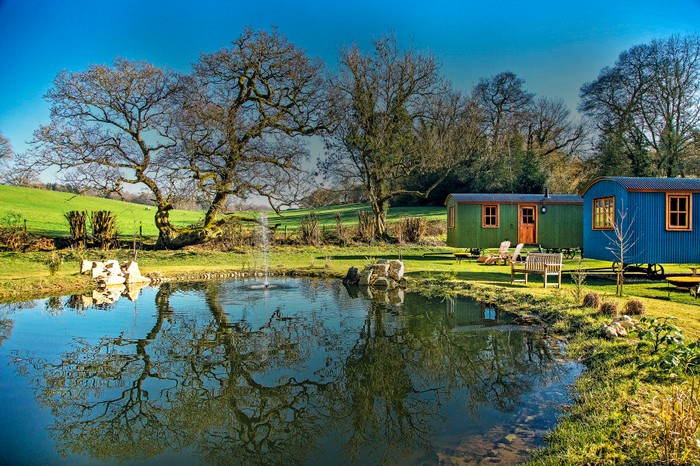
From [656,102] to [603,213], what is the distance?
1685 centimetres

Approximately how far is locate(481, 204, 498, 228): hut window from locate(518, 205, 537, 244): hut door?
40.2 inches

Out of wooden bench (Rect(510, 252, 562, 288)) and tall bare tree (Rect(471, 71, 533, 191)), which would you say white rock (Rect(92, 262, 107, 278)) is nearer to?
wooden bench (Rect(510, 252, 562, 288))

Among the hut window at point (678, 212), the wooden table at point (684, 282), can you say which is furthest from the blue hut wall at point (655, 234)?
the wooden table at point (684, 282)

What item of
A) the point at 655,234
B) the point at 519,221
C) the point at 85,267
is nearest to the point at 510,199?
the point at 519,221

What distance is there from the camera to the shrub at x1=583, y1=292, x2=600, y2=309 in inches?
316

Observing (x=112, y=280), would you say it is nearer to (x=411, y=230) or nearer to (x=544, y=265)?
(x=544, y=265)

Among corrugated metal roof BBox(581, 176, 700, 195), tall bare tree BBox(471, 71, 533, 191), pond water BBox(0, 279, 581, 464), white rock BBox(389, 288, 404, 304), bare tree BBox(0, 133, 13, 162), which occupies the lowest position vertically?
pond water BBox(0, 279, 581, 464)

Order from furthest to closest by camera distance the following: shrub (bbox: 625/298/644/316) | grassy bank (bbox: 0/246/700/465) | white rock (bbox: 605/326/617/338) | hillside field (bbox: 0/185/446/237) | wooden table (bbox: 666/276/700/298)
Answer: hillside field (bbox: 0/185/446/237) < wooden table (bbox: 666/276/700/298) < shrub (bbox: 625/298/644/316) < white rock (bbox: 605/326/617/338) < grassy bank (bbox: 0/246/700/465)

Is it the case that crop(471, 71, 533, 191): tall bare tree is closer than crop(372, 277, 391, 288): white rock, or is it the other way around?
crop(372, 277, 391, 288): white rock

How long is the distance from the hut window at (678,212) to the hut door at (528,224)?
6853mm

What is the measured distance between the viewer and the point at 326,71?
23.3m

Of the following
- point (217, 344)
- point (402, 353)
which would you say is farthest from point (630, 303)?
point (217, 344)

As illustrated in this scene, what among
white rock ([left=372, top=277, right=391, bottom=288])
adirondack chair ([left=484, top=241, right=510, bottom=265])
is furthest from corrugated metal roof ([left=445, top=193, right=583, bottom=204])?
white rock ([left=372, top=277, right=391, bottom=288])

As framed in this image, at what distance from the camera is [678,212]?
40.2 ft
